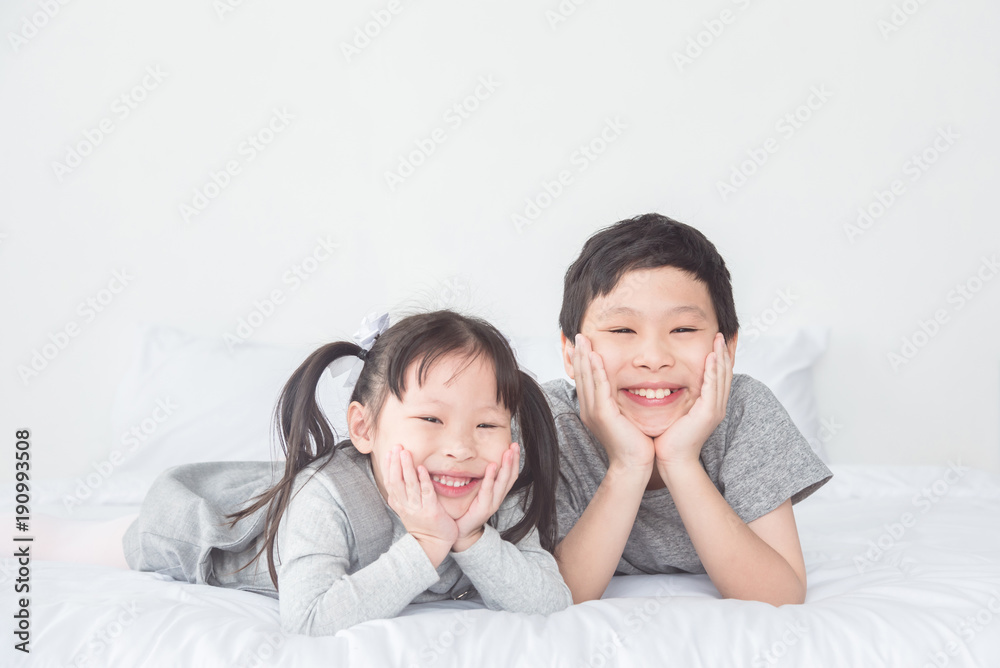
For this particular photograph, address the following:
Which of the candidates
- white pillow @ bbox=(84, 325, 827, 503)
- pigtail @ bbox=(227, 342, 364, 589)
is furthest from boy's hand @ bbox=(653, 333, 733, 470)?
white pillow @ bbox=(84, 325, 827, 503)

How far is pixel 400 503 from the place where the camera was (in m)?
0.92

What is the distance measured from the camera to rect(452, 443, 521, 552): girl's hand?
3.02 ft

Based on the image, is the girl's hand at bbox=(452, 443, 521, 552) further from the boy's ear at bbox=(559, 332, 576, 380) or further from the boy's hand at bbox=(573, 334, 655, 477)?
the boy's ear at bbox=(559, 332, 576, 380)

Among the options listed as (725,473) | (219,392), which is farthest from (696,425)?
(219,392)

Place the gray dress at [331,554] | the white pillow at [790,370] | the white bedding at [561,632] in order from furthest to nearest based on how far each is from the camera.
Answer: the white pillow at [790,370], the gray dress at [331,554], the white bedding at [561,632]

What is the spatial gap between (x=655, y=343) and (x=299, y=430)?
0.51m

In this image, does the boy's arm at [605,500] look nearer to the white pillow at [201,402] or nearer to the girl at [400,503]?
the girl at [400,503]

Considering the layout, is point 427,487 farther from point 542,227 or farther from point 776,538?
point 542,227

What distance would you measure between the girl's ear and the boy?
12.0 inches

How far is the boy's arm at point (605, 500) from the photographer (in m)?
1.04

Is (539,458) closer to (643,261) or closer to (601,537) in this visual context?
(601,537)

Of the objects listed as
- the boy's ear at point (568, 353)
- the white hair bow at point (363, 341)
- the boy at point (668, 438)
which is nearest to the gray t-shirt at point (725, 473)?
the boy at point (668, 438)

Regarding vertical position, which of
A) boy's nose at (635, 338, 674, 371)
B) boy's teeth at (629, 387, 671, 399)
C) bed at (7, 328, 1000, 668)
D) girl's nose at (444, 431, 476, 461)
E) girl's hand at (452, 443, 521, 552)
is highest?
boy's nose at (635, 338, 674, 371)

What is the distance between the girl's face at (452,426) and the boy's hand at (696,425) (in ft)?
0.80
